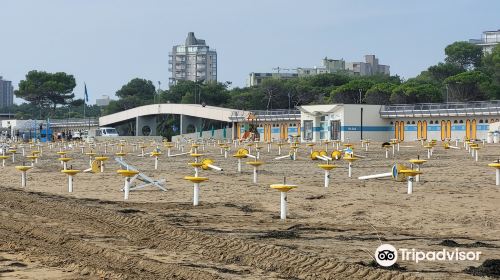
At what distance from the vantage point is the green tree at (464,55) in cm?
11100

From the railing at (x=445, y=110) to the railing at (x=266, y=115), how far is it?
9051mm

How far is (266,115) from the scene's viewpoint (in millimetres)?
67750

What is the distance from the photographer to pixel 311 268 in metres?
7.93

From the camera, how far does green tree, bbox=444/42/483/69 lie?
11100 cm

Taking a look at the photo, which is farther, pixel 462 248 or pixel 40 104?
pixel 40 104

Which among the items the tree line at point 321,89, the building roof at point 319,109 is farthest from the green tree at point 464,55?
the building roof at point 319,109

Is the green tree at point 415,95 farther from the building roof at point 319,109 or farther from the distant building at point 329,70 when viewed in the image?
the distant building at point 329,70

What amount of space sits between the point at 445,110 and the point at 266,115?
18.0 metres

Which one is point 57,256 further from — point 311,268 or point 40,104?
point 40,104

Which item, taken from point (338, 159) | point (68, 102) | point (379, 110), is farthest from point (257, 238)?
point (68, 102)

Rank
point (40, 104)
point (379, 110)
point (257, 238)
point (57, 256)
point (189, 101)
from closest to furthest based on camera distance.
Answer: point (57, 256), point (257, 238), point (379, 110), point (189, 101), point (40, 104)

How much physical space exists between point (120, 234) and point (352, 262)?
396 centimetres

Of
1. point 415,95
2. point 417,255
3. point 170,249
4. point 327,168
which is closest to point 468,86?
point 415,95

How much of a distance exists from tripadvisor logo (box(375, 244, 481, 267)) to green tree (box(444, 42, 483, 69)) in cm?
10535
